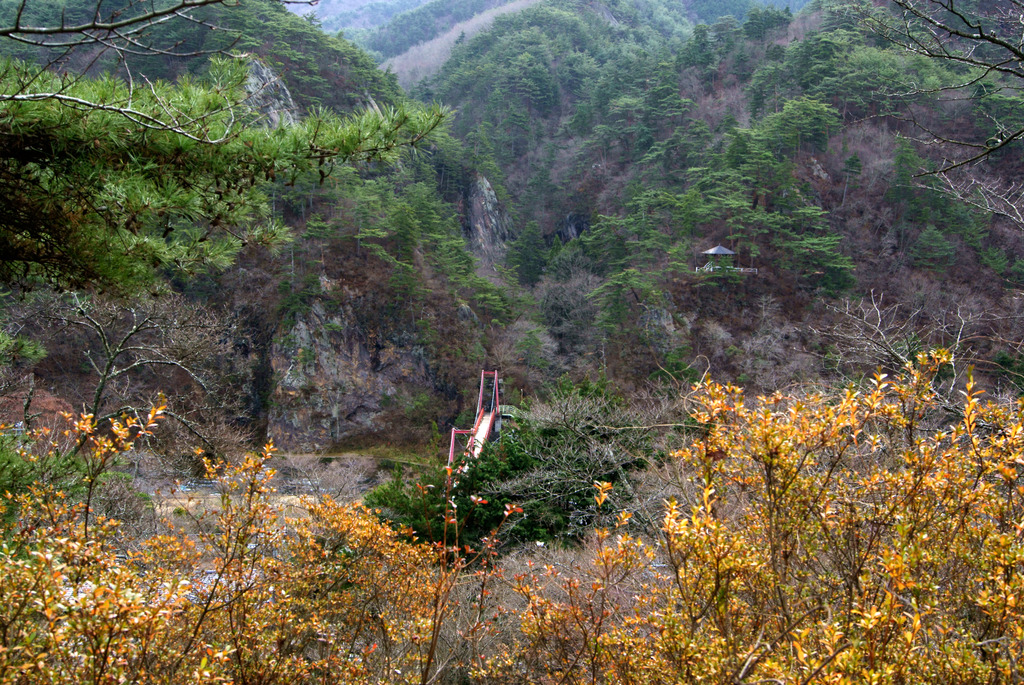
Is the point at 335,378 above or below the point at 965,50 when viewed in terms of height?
below

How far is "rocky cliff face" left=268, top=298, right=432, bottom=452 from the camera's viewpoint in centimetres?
2181

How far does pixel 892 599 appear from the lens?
166 cm

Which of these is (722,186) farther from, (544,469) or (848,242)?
(544,469)

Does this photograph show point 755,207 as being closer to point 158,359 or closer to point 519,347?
point 519,347

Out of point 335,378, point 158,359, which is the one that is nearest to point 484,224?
point 335,378

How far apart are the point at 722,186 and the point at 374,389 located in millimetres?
16261

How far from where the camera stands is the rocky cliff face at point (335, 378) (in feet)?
71.6

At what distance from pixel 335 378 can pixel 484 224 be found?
13507mm

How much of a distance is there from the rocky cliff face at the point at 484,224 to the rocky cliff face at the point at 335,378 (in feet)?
31.2

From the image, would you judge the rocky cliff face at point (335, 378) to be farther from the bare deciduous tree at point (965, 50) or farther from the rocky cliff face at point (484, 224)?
the bare deciduous tree at point (965, 50)

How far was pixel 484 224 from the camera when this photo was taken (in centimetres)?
3259

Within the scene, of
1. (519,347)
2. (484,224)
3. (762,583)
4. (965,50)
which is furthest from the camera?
(484,224)

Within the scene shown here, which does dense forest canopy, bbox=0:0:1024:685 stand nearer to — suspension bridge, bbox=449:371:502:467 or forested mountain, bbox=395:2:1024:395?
forested mountain, bbox=395:2:1024:395

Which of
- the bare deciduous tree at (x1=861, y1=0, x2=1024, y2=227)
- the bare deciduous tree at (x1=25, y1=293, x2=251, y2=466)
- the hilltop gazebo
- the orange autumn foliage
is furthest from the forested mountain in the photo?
the orange autumn foliage
